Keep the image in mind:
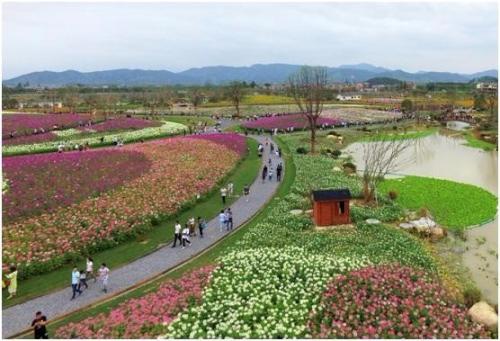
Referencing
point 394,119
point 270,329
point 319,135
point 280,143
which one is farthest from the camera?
point 394,119

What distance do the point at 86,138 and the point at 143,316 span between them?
43.7 meters

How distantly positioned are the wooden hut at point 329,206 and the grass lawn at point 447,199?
6.49m

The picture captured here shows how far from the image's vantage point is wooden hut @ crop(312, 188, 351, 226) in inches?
1053

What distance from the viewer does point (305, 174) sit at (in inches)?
1527

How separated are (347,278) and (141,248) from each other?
10735 mm

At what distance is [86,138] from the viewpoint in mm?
56125

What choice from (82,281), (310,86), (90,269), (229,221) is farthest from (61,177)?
(310,86)

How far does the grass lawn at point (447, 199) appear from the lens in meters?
29.5

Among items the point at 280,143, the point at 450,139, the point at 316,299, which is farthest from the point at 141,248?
the point at 450,139

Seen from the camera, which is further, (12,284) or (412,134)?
(412,134)

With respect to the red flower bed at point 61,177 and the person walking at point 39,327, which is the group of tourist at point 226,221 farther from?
the person walking at point 39,327

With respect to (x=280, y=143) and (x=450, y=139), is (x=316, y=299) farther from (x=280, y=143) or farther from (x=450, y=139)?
(x=450, y=139)

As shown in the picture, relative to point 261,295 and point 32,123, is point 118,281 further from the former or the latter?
point 32,123

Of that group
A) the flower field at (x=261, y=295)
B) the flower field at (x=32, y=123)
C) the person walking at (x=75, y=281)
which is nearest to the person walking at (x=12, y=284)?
the person walking at (x=75, y=281)
